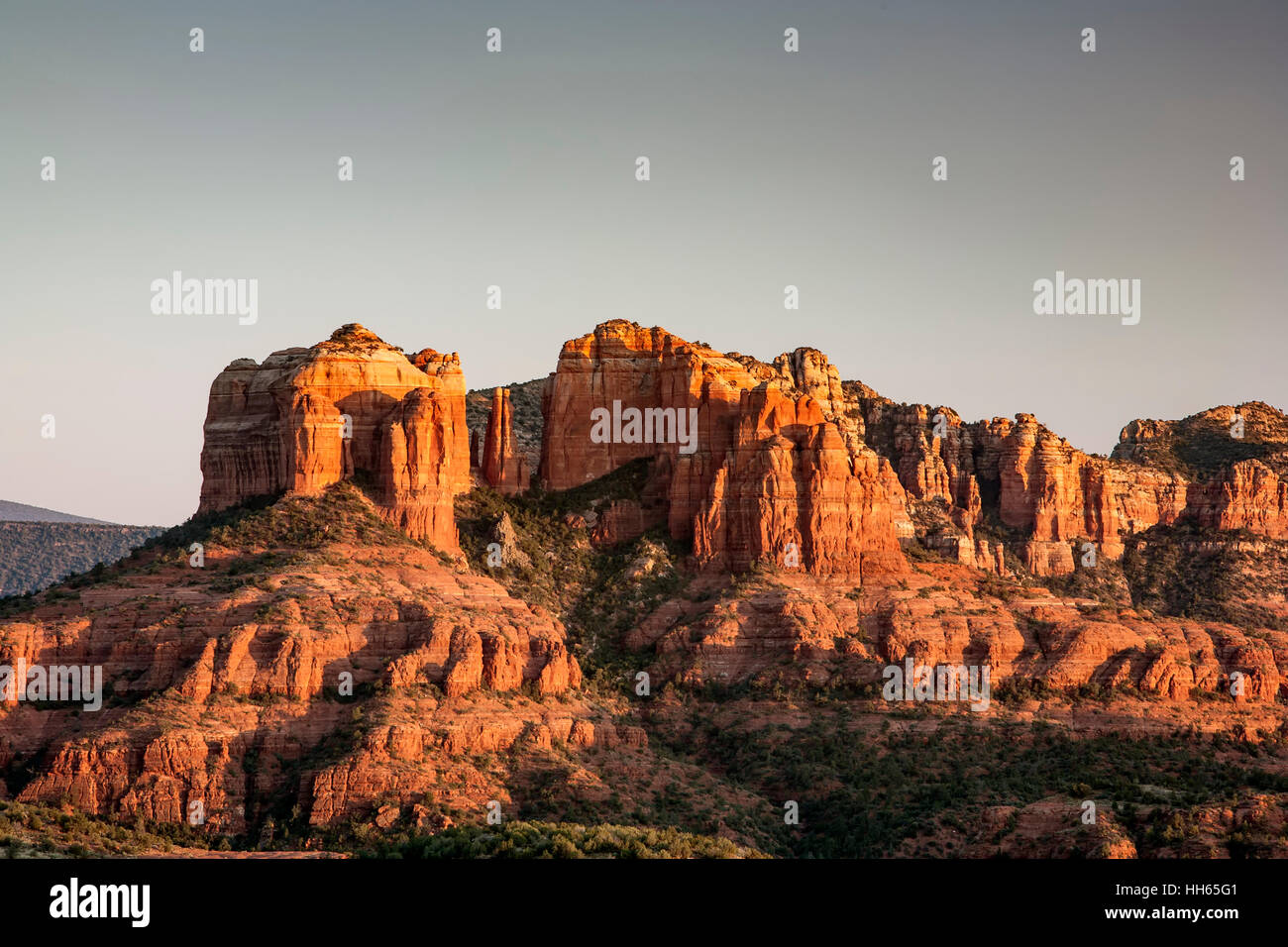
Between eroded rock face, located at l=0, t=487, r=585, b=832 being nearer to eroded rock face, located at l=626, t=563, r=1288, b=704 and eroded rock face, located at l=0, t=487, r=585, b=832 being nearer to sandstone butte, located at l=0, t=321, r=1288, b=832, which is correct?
sandstone butte, located at l=0, t=321, r=1288, b=832

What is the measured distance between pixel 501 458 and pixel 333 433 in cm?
1708

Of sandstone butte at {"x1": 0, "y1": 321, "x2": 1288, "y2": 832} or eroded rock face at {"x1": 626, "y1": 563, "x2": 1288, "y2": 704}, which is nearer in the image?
sandstone butte at {"x1": 0, "y1": 321, "x2": 1288, "y2": 832}

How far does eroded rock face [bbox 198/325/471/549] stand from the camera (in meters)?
116

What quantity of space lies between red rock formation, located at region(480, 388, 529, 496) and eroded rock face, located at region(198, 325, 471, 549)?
30.4 ft

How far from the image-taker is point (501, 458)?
428 feet

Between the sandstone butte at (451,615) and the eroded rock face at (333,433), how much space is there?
176 millimetres

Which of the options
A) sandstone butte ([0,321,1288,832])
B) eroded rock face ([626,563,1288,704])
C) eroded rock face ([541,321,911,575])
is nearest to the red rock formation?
sandstone butte ([0,321,1288,832])

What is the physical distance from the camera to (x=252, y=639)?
9644 cm

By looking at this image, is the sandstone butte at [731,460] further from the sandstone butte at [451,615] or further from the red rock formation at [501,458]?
the red rock formation at [501,458]
